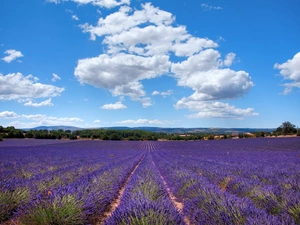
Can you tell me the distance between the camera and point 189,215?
4223 millimetres

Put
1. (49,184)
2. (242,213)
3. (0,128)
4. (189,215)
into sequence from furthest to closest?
1. (0,128)
2. (49,184)
3. (189,215)
4. (242,213)

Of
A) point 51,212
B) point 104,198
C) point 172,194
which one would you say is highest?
point 51,212

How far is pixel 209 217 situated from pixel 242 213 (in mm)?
517

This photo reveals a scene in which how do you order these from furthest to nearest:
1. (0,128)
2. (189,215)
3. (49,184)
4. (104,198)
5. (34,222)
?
(0,128) → (49,184) → (104,198) → (189,215) → (34,222)

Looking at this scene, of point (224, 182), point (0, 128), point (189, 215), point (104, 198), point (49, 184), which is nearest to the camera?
point (189, 215)

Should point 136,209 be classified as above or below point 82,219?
above

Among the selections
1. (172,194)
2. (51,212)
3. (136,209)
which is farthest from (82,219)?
(172,194)

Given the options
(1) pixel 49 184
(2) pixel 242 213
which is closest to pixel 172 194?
(1) pixel 49 184

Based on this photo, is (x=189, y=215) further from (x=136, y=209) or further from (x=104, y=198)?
(x=104, y=198)

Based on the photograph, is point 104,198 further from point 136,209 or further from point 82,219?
point 136,209

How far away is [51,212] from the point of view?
11.0 feet

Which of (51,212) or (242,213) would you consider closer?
(242,213)

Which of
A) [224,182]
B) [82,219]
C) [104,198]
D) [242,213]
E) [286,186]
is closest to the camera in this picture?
[242,213]

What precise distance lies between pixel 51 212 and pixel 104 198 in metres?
1.84
